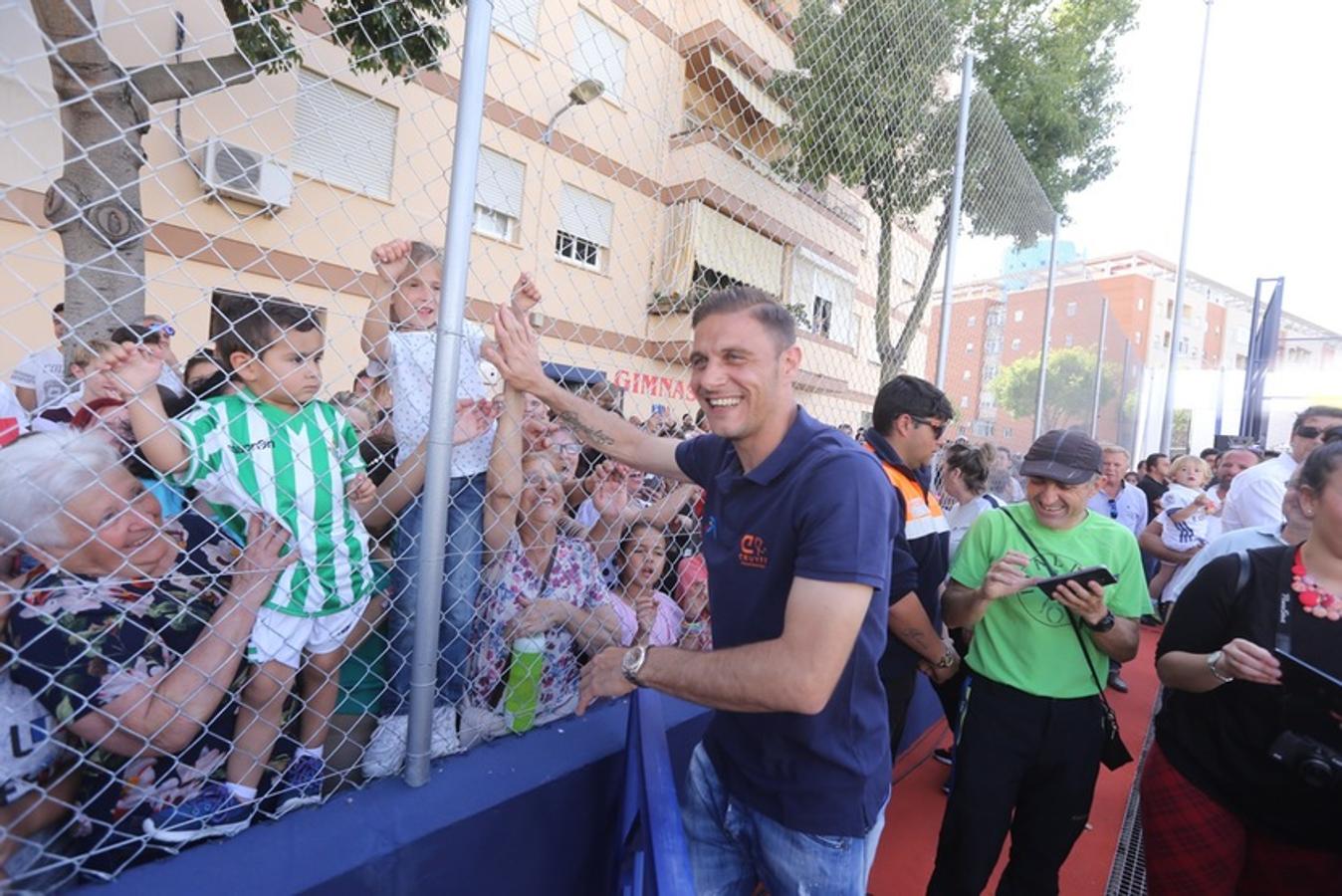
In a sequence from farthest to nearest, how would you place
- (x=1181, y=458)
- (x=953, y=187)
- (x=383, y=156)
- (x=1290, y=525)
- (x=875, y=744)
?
(x=383, y=156), (x=1181, y=458), (x=953, y=187), (x=1290, y=525), (x=875, y=744)

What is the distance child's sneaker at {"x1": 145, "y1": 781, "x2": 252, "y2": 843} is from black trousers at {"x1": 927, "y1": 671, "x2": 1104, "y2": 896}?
209 centimetres

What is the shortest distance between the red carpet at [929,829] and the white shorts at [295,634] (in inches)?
90.8

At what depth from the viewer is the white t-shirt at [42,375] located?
2463 mm

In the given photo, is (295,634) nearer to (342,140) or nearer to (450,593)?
(450,593)

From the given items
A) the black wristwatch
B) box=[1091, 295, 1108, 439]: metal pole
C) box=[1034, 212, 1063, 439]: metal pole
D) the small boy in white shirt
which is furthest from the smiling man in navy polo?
box=[1091, 295, 1108, 439]: metal pole

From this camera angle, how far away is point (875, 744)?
5.12 feet

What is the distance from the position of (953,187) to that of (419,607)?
376cm

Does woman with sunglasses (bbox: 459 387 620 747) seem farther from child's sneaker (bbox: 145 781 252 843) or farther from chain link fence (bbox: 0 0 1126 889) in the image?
child's sneaker (bbox: 145 781 252 843)

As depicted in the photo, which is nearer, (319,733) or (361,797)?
(361,797)

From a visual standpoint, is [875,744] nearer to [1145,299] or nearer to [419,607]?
[419,607]

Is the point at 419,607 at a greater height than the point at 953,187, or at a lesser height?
lesser

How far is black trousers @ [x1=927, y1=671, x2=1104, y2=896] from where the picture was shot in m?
2.15

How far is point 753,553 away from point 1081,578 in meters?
1.19

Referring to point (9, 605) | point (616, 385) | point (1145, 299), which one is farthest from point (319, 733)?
point (1145, 299)
